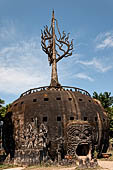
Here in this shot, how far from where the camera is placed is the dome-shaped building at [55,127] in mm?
26828

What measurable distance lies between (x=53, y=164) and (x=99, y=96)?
1150 inches

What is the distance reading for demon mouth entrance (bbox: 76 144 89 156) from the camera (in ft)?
92.3

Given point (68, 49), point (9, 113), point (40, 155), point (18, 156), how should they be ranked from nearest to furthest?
1. point (40, 155)
2. point (18, 156)
3. point (9, 113)
4. point (68, 49)

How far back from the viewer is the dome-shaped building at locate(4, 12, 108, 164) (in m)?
26.8

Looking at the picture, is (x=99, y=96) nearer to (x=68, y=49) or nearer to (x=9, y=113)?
(x=68, y=49)

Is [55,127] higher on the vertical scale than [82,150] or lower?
higher

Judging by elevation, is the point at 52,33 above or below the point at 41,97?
above

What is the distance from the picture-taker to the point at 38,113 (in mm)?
29219

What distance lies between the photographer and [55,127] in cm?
2825

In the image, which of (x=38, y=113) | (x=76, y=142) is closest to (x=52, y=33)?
(x=38, y=113)

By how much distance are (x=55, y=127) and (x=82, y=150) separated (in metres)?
5.23

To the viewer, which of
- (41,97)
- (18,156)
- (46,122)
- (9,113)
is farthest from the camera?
(9,113)

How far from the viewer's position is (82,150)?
2889 centimetres

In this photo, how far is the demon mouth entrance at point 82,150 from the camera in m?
28.1
